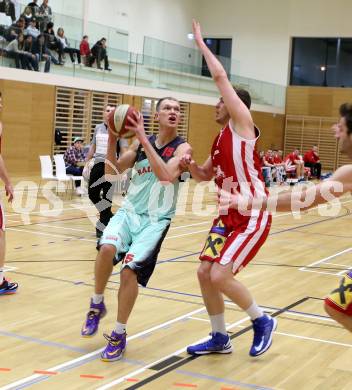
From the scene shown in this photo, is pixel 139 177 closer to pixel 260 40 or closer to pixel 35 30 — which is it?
pixel 35 30

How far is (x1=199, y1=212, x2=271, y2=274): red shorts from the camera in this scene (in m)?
4.37

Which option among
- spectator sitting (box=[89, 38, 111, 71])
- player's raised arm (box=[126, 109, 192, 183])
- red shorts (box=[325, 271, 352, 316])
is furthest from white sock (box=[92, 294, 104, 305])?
spectator sitting (box=[89, 38, 111, 71])

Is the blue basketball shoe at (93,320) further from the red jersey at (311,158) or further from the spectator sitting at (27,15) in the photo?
the red jersey at (311,158)

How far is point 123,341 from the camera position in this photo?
4496 millimetres

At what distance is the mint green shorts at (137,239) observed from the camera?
14.7ft

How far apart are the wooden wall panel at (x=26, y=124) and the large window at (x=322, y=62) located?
628 inches

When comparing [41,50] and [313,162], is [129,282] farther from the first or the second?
[313,162]

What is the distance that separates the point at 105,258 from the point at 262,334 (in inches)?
47.6

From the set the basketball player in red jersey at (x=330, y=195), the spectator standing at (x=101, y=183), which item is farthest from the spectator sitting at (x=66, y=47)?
the basketball player in red jersey at (x=330, y=195)

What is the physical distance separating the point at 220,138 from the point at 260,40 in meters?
27.4

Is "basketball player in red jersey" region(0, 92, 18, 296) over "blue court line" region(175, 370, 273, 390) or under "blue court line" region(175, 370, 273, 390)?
over

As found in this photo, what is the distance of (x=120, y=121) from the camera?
4.61m

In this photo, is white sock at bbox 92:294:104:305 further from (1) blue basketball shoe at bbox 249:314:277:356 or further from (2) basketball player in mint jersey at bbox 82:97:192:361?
(1) blue basketball shoe at bbox 249:314:277:356

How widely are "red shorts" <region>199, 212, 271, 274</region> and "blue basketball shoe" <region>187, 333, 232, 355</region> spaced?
554mm
